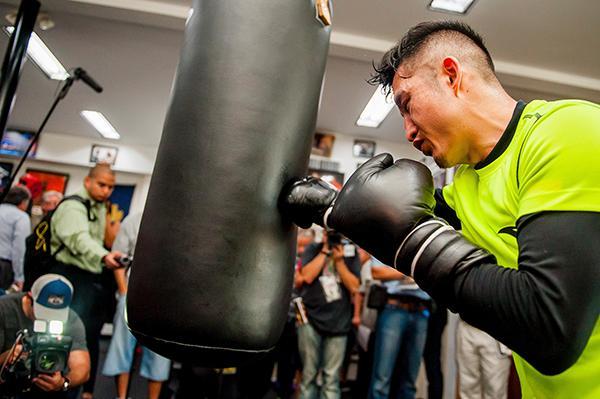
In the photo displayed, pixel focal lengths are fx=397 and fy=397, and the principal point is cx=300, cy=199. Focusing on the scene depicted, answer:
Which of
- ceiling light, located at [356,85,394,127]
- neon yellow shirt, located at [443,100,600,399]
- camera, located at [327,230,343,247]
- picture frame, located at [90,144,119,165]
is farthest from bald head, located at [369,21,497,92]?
picture frame, located at [90,144,119,165]

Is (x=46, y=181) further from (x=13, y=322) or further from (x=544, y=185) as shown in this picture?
(x=544, y=185)

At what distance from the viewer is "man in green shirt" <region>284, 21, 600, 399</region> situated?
0.54m

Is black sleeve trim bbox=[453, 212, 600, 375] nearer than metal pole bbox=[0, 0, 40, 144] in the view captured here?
Yes

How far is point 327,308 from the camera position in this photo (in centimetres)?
295

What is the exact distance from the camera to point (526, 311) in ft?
1.78

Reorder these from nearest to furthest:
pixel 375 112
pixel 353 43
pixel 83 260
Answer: pixel 83 260, pixel 353 43, pixel 375 112

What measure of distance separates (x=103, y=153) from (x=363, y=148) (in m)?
4.70

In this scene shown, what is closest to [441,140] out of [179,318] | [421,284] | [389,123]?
[421,284]

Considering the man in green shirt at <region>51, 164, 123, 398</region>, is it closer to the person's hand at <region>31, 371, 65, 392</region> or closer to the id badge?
the person's hand at <region>31, 371, 65, 392</region>

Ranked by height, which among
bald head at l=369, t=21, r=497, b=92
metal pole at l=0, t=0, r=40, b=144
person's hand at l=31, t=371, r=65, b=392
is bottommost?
person's hand at l=31, t=371, r=65, b=392

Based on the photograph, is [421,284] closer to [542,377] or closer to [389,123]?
[542,377]

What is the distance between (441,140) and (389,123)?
4420 mm

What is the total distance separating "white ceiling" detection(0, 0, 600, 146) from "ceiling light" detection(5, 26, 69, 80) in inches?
4.3

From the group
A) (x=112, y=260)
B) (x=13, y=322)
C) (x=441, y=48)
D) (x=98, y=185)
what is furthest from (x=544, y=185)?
(x=98, y=185)
